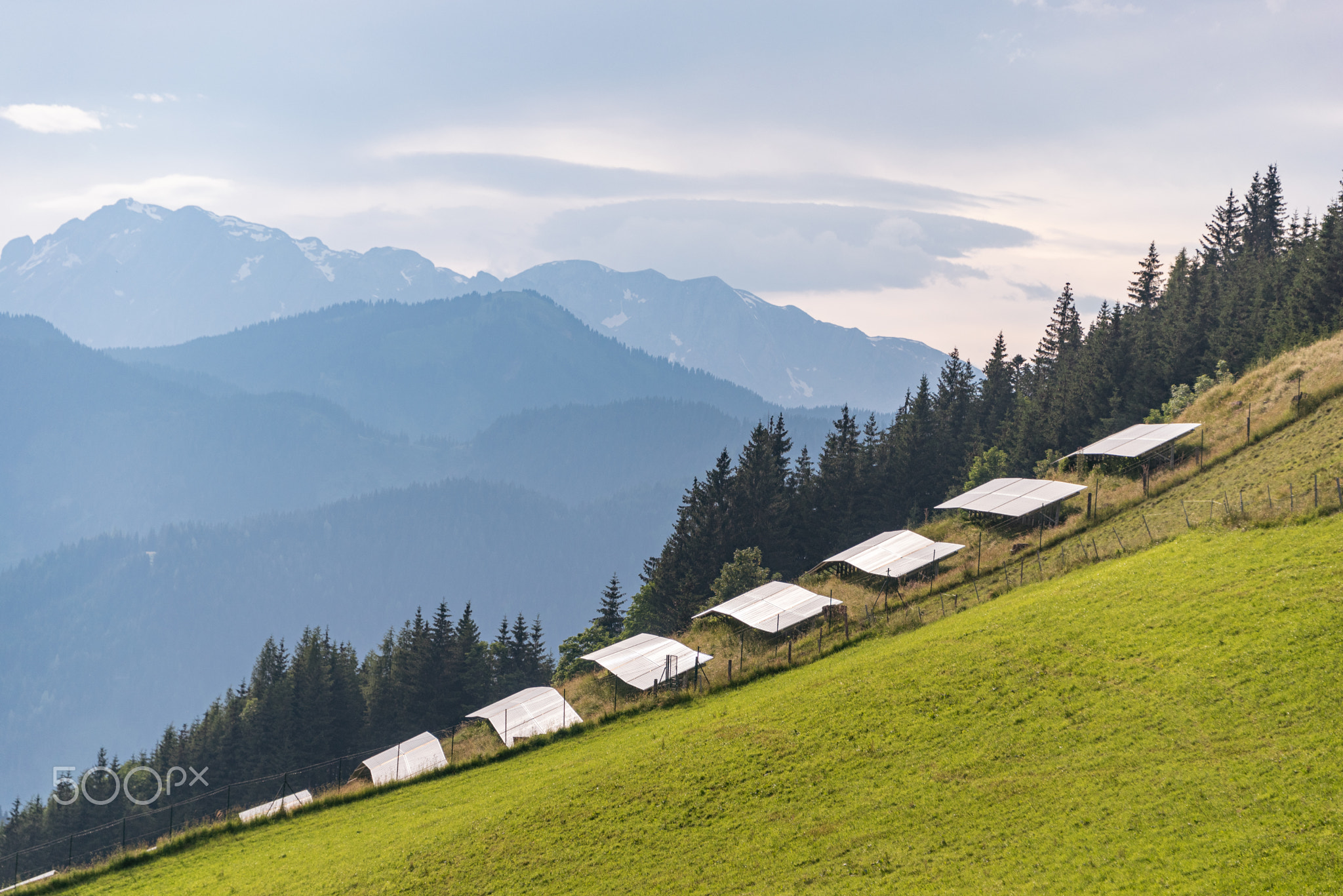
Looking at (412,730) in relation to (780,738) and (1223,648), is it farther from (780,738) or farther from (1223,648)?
(1223,648)

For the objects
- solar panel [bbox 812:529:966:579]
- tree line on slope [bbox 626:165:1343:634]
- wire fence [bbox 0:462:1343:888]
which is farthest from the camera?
tree line on slope [bbox 626:165:1343:634]

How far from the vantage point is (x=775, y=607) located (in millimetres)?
54625

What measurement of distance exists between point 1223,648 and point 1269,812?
8885 millimetres

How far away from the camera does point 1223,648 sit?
26875 mm

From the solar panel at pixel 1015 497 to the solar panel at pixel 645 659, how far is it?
21.0 meters

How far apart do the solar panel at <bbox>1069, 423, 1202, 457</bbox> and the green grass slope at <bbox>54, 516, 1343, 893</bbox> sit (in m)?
18.0

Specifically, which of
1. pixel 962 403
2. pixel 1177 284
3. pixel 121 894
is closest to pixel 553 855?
pixel 121 894

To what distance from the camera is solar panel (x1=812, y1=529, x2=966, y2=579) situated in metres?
53.9

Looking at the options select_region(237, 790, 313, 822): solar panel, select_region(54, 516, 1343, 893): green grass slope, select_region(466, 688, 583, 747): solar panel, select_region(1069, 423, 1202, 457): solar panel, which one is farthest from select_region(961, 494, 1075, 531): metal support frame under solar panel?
select_region(237, 790, 313, 822): solar panel

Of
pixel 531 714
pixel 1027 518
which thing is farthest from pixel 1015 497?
pixel 531 714

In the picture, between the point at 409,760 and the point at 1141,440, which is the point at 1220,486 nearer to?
the point at 1141,440

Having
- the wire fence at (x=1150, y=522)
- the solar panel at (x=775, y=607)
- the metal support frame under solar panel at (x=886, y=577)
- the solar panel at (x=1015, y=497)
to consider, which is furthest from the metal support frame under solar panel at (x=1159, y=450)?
the solar panel at (x=775, y=607)

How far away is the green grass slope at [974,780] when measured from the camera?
20219 millimetres

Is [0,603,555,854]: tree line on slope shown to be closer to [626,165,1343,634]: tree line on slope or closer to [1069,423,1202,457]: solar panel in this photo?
[626,165,1343,634]: tree line on slope
